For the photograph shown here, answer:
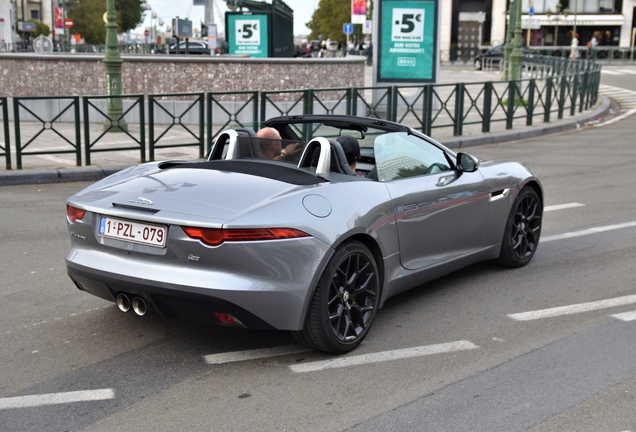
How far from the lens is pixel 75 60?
19.3 metres

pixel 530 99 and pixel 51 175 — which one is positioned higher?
pixel 530 99

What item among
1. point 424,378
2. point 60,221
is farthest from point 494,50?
point 424,378

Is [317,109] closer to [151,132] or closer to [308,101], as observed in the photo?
[308,101]

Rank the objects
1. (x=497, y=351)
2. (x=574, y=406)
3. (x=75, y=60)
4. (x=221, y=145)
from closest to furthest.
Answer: (x=574, y=406), (x=497, y=351), (x=221, y=145), (x=75, y=60)

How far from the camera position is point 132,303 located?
4.75m

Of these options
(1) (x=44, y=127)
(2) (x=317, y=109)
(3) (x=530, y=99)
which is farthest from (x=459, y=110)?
(1) (x=44, y=127)

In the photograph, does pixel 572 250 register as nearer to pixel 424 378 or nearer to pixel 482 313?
pixel 482 313

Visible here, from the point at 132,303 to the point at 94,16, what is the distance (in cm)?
9057

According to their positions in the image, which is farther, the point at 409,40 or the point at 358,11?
the point at 358,11

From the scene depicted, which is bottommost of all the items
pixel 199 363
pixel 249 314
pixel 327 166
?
pixel 199 363

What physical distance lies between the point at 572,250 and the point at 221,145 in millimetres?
3659

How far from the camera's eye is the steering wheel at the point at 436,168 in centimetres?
606

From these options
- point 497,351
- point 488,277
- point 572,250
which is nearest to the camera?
point 497,351

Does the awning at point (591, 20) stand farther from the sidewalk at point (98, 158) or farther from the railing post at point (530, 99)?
the sidewalk at point (98, 158)
